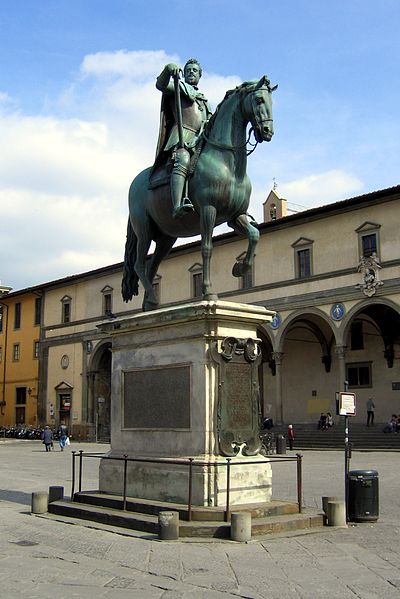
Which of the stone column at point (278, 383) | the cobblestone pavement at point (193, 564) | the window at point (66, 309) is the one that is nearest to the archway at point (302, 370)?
the stone column at point (278, 383)

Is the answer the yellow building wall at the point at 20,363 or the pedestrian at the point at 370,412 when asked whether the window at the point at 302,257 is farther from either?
the yellow building wall at the point at 20,363

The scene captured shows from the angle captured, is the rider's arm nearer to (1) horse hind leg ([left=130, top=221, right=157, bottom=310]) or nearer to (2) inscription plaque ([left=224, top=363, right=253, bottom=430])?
(1) horse hind leg ([left=130, top=221, right=157, bottom=310])

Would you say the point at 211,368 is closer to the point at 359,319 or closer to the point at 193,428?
the point at 193,428

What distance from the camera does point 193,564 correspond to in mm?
7445

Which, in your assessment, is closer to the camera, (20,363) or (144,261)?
(144,261)

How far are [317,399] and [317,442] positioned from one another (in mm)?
5364

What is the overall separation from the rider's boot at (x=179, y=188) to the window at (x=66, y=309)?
47473 mm

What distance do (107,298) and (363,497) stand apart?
43.6 metres

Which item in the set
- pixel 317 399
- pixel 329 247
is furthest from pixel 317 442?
pixel 329 247

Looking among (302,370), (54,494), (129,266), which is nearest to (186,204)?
(129,266)

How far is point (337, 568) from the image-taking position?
290 inches

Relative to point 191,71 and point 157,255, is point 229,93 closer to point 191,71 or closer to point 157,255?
point 191,71

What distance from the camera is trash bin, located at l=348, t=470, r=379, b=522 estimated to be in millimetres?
10633

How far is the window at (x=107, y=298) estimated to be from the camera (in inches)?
2074
